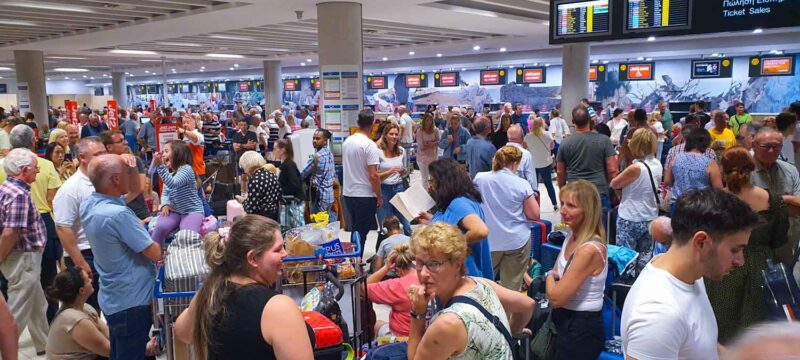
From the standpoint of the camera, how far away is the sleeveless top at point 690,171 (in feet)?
16.2

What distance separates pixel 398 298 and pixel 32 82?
1643 cm

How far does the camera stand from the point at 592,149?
5953 millimetres

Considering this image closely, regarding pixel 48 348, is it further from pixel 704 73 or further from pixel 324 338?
pixel 704 73

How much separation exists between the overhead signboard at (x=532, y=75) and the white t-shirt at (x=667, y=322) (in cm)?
1932

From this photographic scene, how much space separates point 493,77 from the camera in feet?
71.2

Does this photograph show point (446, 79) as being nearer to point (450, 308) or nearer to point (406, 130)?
point (406, 130)

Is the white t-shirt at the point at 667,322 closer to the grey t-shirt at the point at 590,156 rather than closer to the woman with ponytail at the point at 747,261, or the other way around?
the woman with ponytail at the point at 747,261

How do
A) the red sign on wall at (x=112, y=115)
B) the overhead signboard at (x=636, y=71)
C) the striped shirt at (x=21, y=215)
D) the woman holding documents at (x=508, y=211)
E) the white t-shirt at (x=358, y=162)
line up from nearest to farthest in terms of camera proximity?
the striped shirt at (x=21, y=215), the woman holding documents at (x=508, y=211), the white t-shirt at (x=358, y=162), the red sign on wall at (x=112, y=115), the overhead signboard at (x=636, y=71)

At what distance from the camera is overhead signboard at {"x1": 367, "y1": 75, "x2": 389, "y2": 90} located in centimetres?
2525

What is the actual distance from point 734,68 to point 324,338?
1861 centimetres

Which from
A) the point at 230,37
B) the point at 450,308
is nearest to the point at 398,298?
the point at 450,308

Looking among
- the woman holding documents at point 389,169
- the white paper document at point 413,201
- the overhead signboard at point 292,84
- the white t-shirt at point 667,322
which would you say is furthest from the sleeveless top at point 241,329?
the overhead signboard at point 292,84

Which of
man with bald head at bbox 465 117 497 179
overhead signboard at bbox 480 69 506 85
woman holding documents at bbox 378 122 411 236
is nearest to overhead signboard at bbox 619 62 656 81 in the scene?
overhead signboard at bbox 480 69 506 85

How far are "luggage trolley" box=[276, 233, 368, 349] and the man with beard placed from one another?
1.93m
